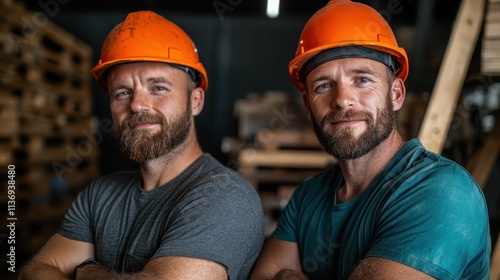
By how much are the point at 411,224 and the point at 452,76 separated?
187 cm

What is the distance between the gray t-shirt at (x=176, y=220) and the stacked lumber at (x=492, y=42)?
1848 millimetres

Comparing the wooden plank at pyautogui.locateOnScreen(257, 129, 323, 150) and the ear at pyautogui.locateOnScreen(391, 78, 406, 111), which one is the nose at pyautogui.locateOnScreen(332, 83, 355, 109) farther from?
the wooden plank at pyautogui.locateOnScreen(257, 129, 323, 150)

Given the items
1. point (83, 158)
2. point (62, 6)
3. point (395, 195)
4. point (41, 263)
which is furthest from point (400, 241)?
point (62, 6)

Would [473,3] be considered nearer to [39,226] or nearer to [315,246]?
[315,246]

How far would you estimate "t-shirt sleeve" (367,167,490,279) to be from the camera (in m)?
1.72

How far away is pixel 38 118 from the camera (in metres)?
5.55

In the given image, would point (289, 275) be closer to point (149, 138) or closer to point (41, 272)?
point (149, 138)

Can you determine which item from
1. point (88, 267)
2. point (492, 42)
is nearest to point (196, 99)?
point (88, 267)

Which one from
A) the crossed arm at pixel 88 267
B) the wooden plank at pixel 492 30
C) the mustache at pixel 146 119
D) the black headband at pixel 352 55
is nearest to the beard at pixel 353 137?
the black headband at pixel 352 55

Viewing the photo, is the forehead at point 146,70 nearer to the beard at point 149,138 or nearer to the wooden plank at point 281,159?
the beard at point 149,138

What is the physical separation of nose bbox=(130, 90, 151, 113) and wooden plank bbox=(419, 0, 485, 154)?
1879 millimetres

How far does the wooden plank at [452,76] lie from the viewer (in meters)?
3.28

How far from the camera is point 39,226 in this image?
553 centimetres

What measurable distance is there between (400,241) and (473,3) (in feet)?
7.38
